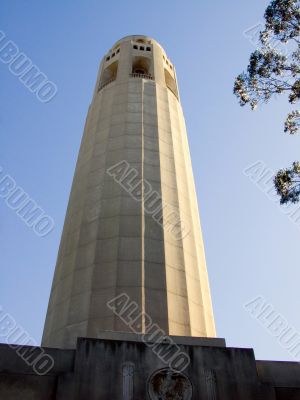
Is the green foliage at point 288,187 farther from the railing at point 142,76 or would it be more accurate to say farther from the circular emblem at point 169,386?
the railing at point 142,76

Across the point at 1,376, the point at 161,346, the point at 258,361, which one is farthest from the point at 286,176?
the point at 1,376

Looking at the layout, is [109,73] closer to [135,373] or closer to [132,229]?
[132,229]

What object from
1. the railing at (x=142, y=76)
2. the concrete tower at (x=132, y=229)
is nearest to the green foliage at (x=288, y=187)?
the concrete tower at (x=132, y=229)

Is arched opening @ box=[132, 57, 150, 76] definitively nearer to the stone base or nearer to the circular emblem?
the stone base

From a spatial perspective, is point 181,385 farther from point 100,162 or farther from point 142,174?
point 100,162

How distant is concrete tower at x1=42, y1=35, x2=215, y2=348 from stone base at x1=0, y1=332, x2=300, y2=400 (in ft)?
8.36

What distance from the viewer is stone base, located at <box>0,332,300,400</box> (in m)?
12.7

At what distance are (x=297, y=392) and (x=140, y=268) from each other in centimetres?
693

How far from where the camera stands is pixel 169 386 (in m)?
12.9

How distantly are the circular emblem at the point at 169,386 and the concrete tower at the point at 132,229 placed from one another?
304 centimetres

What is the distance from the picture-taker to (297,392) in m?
13.5

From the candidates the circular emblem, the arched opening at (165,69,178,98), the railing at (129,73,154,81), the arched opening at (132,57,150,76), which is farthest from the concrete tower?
the arched opening at (165,69,178,98)

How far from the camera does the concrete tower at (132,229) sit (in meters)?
17.0

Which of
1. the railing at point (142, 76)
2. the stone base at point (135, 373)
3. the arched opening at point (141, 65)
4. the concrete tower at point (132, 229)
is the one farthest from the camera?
the arched opening at point (141, 65)
